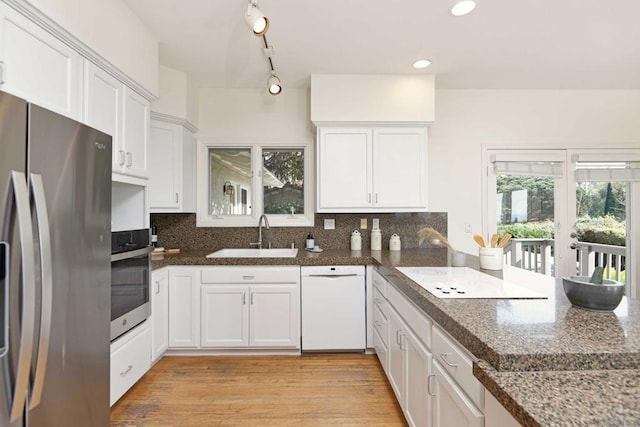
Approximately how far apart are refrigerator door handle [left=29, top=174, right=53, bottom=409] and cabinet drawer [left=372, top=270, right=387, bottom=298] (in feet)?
6.10

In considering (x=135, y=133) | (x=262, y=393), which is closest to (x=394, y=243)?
(x=262, y=393)

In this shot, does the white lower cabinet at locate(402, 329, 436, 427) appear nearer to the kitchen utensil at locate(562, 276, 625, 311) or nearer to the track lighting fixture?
the kitchen utensil at locate(562, 276, 625, 311)

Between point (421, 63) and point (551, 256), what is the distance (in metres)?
2.47

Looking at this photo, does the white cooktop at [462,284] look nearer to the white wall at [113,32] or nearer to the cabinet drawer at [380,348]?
the cabinet drawer at [380,348]

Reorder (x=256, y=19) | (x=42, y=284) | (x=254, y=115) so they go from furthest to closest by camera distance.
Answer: (x=254, y=115)
(x=256, y=19)
(x=42, y=284)

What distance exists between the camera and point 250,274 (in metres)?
2.65

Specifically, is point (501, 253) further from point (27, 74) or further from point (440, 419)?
point (27, 74)

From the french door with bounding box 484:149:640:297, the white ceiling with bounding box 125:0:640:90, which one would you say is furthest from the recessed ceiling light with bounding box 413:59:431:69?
the french door with bounding box 484:149:640:297

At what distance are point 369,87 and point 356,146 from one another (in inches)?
21.5

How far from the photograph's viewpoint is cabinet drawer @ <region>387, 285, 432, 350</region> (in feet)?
4.67

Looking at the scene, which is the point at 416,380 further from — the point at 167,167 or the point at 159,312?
the point at 167,167

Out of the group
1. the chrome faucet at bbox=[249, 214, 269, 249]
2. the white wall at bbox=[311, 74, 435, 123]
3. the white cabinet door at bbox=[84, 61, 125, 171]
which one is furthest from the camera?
the chrome faucet at bbox=[249, 214, 269, 249]

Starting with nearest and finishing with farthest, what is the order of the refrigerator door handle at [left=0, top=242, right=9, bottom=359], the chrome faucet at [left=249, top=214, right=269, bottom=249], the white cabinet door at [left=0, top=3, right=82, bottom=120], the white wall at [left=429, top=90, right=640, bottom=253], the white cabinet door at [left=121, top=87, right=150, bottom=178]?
the refrigerator door handle at [left=0, top=242, right=9, bottom=359] < the white cabinet door at [left=0, top=3, right=82, bottom=120] < the white cabinet door at [left=121, top=87, right=150, bottom=178] < the chrome faucet at [left=249, top=214, right=269, bottom=249] < the white wall at [left=429, top=90, right=640, bottom=253]

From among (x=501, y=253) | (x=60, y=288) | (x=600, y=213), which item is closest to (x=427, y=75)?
(x=501, y=253)
